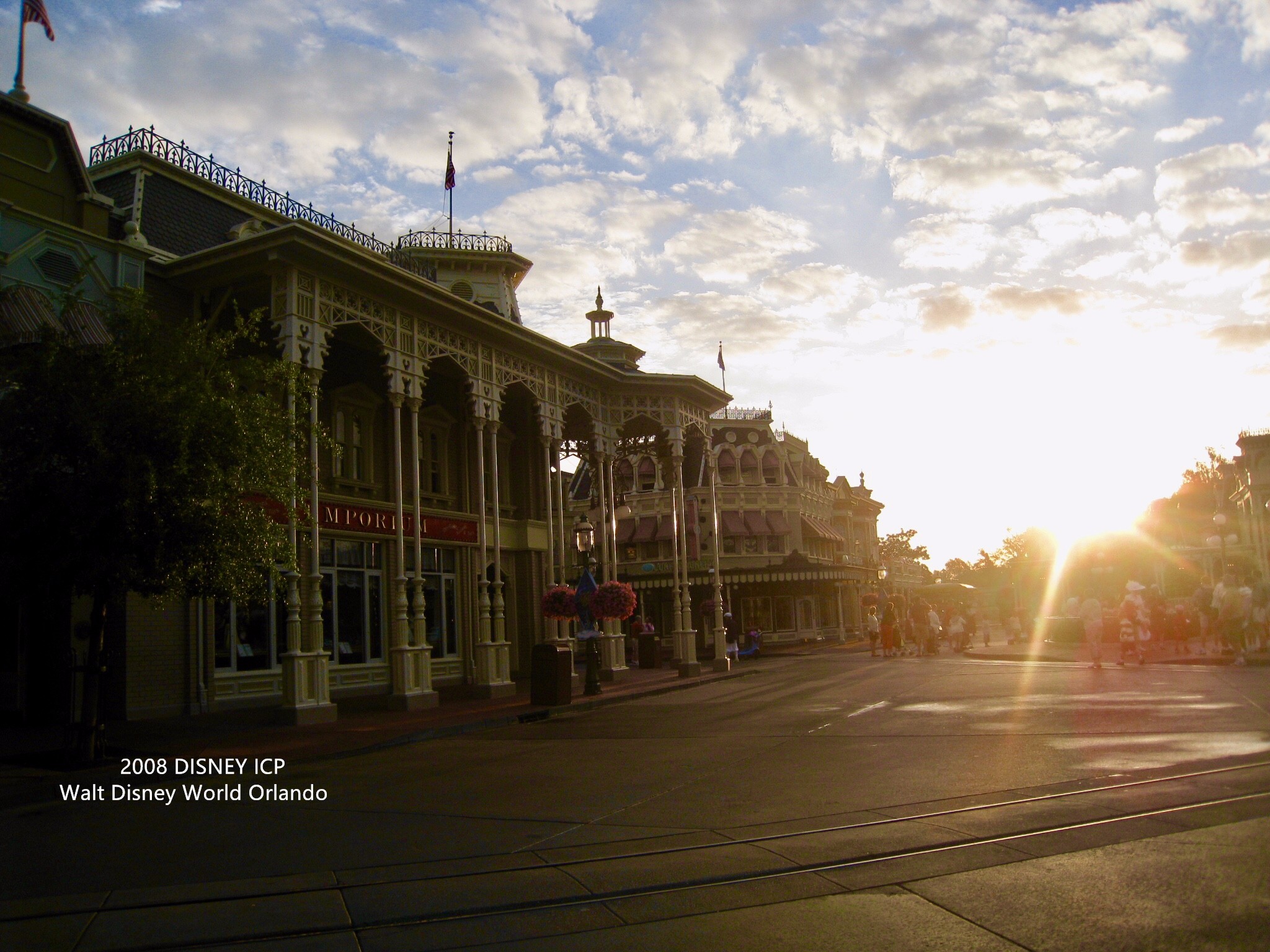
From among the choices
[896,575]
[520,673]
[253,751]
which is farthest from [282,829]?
[896,575]

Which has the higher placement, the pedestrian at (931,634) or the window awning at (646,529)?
the window awning at (646,529)

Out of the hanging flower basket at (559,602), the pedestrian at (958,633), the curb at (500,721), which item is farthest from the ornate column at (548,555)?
the pedestrian at (958,633)

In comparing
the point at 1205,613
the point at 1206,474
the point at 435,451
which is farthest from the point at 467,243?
the point at 1206,474

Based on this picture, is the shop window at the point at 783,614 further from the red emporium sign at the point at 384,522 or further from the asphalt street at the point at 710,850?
the asphalt street at the point at 710,850

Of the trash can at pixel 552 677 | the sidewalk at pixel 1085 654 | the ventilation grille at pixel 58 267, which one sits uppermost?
the ventilation grille at pixel 58 267

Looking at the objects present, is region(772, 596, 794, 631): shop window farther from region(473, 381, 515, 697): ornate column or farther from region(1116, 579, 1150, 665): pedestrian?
region(473, 381, 515, 697): ornate column

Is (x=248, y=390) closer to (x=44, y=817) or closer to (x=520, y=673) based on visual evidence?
(x=44, y=817)

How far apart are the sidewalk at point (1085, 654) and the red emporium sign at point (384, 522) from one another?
16.5 m

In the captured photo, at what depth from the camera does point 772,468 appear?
57.8 metres

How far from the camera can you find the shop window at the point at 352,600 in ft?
72.4

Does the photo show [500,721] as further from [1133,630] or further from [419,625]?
[1133,630]

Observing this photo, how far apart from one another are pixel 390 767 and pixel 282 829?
3.80 meters

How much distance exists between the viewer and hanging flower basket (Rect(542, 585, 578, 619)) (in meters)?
22.2

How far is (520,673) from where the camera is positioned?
28.1 m
